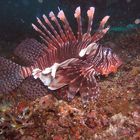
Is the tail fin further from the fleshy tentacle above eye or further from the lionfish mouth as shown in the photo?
the fleshy tentacle above eye

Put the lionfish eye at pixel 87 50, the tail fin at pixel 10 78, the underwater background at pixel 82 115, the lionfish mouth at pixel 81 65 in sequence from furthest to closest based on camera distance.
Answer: the tail fin at pixel 10 78 < the lionfish mouth at pixel 81 65 < the lionfish eye at pixel 87 50 < the underwater background at pixel 82 115

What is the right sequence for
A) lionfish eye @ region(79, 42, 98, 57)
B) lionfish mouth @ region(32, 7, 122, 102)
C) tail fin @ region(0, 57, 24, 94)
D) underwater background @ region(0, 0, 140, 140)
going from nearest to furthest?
underwater background @ region(0, 0, 140, 140)
lionfish eye @ region(79, 42, 98, 57)
lionfish mouth @ region(32, 7, 122, 102)
tail fin @ region(0, 57, 24, 94)

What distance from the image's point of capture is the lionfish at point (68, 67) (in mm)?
3760

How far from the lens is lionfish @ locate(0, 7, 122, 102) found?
3.76 metres

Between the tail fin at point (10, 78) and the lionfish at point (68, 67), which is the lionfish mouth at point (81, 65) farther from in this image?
the tail fin at point (10, 78)

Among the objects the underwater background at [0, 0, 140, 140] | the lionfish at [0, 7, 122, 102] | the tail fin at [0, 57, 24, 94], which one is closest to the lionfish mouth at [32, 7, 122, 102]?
the lionfish at [0, 7, 122, 102]

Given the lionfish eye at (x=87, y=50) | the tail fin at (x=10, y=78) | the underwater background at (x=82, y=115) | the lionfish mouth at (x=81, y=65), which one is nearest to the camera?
the underwater background at (x=82, y=115)

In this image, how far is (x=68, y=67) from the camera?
3.79 metres

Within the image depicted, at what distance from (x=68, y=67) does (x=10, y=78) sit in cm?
103

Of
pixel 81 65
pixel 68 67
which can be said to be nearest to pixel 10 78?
pixel 68 67

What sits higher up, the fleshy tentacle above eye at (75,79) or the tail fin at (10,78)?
the tail fin at (10,78)

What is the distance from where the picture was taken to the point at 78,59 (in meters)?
3.85

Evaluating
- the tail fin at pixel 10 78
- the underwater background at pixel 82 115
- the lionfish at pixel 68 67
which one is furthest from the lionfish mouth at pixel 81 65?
the tail fin at pixel 10 78

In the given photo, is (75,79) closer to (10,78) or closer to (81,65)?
(81,65)
